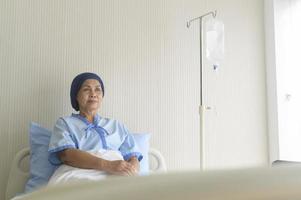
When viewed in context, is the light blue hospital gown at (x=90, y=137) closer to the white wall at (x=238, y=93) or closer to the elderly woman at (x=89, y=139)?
the elderly woman at (x=89, y=139)

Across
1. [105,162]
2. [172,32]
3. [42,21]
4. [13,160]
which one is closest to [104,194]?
[105,162]

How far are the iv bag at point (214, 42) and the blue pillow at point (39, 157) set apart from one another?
1.08 meters

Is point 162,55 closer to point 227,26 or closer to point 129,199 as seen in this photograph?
point 227,26

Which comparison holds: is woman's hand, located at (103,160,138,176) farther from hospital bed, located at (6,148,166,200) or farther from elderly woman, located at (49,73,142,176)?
hospital bed, located at (6,148,166,200)

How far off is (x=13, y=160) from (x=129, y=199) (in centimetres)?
183

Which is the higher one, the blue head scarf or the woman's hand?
the blue head scarf

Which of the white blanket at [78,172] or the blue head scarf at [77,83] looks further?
the blue head scarf at [77,83]

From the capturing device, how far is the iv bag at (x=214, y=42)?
7.48 ft

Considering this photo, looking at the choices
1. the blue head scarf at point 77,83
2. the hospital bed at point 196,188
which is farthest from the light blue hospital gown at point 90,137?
the hospital bed at point 196,188

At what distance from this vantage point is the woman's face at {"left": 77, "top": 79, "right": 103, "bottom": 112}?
193 centimetres

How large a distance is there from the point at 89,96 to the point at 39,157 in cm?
39

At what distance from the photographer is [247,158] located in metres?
2.52

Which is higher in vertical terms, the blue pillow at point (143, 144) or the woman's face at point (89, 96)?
the woman's face at point (89, 96)

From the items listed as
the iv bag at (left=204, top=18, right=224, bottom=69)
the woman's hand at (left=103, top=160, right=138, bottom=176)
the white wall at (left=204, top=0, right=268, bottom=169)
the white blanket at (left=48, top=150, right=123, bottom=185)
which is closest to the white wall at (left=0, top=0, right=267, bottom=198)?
the white wall at (left=204, top=0, right=268, bottom=169)
